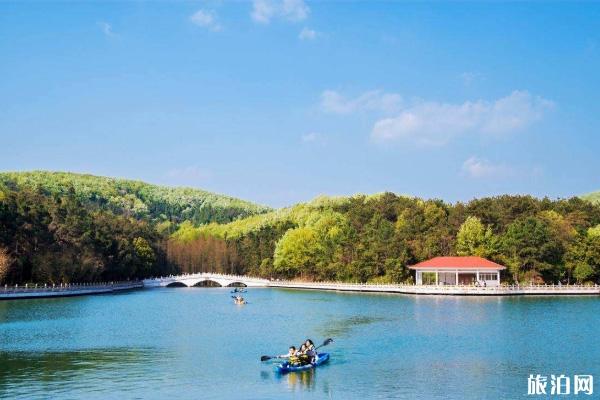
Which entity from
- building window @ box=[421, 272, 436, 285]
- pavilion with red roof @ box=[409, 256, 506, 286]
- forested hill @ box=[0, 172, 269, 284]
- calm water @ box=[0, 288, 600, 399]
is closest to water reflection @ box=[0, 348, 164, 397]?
calm water @ box=[0, 288, 600, 399]

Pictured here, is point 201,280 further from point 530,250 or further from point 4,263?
point 530,250

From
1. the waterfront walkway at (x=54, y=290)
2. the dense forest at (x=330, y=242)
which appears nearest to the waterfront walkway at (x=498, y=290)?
the dense forest at (x=330, y=242)

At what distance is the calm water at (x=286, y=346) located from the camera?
2316 cm

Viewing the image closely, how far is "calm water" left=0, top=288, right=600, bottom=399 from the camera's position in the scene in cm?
2316

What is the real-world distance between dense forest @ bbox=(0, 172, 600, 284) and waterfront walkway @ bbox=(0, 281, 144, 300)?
161cm

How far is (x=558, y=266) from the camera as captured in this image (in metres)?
70.8

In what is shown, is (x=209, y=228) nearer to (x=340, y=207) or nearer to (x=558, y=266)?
(x=340, y=207)

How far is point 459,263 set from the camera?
71.1 metres

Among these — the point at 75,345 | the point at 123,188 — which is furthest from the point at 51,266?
the point at 123,188

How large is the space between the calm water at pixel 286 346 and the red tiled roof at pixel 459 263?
16055mm

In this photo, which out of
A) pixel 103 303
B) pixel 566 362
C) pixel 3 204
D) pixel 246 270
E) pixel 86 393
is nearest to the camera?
pixel 86 393

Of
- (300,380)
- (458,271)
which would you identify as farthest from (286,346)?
(458,271)

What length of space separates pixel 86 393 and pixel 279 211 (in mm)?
111854

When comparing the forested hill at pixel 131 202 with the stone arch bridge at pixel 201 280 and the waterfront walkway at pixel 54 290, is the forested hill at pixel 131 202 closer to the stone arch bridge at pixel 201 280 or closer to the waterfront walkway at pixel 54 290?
the stone arch bridge at pixel 201 280
